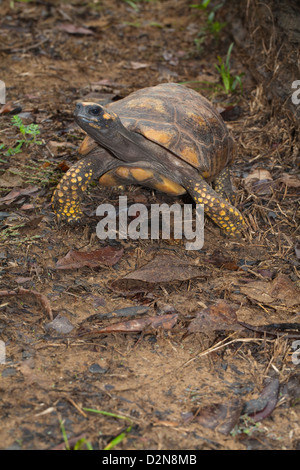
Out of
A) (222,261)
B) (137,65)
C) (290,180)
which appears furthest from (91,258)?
(137,65)

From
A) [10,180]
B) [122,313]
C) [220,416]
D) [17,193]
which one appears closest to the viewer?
[220,416]

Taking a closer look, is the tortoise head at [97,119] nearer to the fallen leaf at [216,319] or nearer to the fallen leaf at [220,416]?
the fallen leaf at [216,319]

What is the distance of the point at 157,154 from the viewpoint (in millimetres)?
4453

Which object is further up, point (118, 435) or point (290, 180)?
point (118, 435)

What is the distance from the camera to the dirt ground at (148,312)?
269 cm

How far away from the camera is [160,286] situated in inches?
149

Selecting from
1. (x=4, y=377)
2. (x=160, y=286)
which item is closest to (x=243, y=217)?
(x=160, y=286)

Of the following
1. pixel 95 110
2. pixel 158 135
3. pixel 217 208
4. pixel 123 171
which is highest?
pixel 95 110

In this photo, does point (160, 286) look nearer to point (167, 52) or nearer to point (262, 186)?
point (262, 186)

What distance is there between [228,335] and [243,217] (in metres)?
1.56

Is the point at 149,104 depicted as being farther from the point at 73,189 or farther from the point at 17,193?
the point at 17,193

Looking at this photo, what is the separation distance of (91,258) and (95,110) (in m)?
1.15

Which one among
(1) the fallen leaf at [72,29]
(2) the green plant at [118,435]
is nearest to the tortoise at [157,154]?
(2) the green plant at [118,435]

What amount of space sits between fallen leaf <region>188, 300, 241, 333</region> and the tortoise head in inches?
64.4
